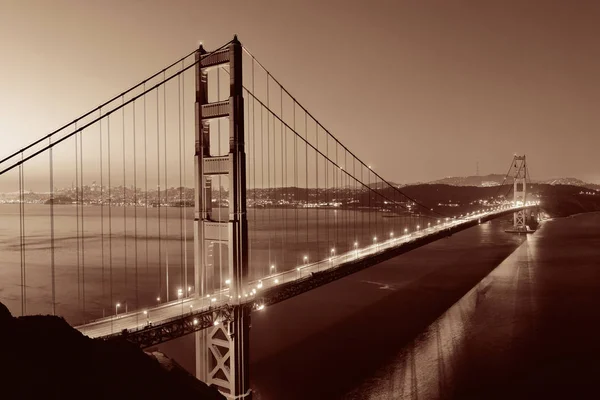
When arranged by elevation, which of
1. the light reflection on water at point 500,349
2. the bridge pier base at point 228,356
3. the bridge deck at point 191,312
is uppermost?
the bridge deck at point 191,312

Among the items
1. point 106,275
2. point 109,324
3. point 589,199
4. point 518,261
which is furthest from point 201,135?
point 589,199

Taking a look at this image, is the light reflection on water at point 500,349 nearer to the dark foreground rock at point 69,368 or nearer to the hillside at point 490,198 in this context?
the dark foreground rock at point 69,368

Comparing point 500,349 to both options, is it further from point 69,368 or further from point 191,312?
point 69,368

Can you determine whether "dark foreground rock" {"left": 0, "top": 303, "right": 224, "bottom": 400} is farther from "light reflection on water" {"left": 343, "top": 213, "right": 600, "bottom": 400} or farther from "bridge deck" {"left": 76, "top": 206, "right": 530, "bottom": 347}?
"light reflection on water" {"left": 343, "top": 213, "right": 600, "bottom": 400}

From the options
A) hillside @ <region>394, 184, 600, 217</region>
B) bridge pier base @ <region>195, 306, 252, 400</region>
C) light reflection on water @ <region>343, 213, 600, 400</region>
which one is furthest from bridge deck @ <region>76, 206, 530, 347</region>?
hillside @ <region>394, 184, 600, 217</region>

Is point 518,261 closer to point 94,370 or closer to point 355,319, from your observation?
point 355,319

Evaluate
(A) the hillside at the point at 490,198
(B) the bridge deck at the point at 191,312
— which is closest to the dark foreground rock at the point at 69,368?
(B) the bridge deck at the point at 191,312

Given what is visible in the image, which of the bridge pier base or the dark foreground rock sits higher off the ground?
the dark foreground rock
